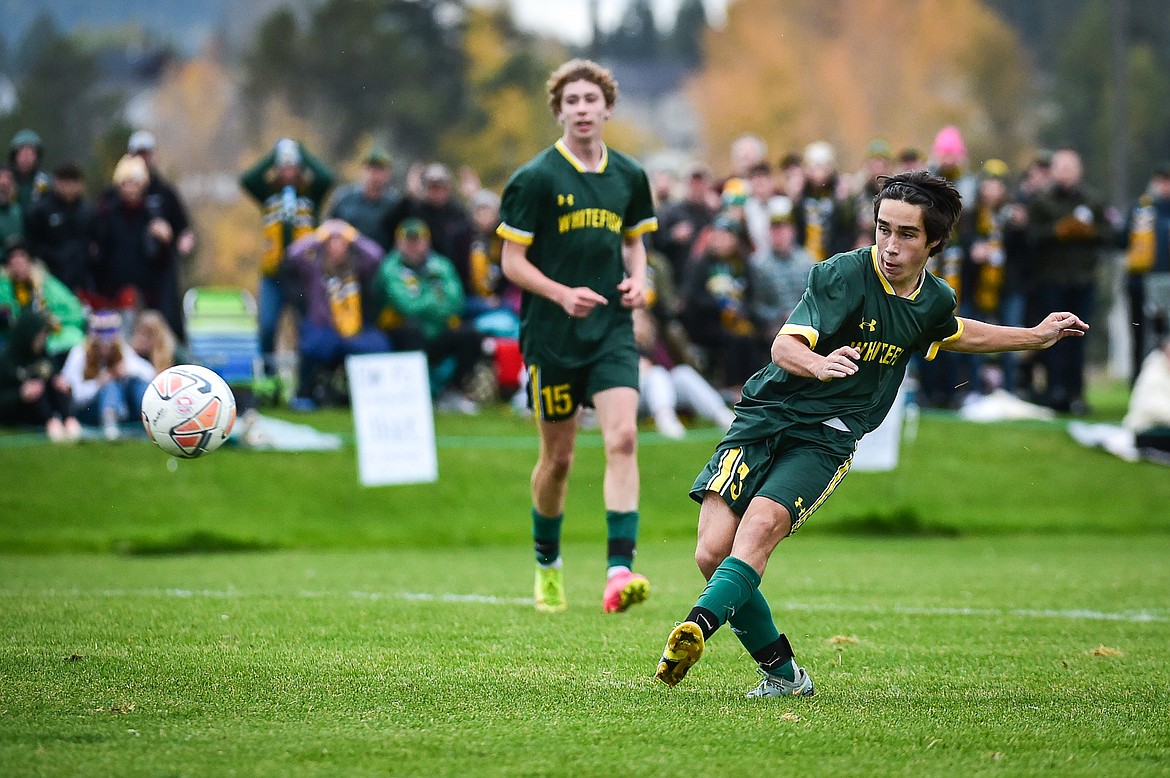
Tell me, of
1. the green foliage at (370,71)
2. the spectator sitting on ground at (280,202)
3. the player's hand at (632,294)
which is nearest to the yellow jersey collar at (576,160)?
the player's hand at (632,294)

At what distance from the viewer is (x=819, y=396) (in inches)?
241

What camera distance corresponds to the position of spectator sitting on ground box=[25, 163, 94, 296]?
16464 millimetres

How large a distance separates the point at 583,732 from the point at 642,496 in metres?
9.43

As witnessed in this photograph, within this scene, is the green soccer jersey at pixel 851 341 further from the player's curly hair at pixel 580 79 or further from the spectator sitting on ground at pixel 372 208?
the spectator sitting on ground at pixel 372 208

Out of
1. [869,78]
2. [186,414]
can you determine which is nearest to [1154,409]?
[186,414]

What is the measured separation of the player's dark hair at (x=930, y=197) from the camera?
602 centimetres

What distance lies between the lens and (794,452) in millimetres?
6090

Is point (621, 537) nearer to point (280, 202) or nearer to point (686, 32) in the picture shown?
point (280, 202)

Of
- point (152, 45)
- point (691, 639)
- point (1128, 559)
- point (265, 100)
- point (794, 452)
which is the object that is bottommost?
point (1128, 559)

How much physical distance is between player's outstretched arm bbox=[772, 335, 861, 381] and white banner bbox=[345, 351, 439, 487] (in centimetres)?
836

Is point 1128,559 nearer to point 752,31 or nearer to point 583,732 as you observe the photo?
point 583,732

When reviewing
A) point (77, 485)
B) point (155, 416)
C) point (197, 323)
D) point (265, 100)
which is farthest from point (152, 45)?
point (155, 416)

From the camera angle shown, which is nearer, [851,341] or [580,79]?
[851,341]

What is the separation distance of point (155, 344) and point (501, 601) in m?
7.00
